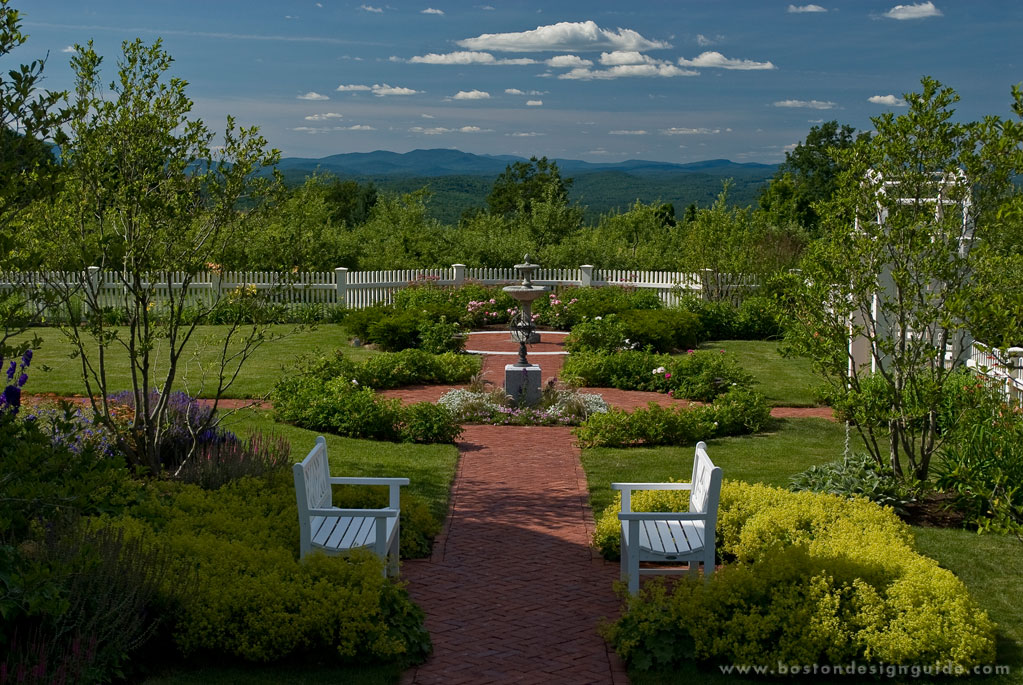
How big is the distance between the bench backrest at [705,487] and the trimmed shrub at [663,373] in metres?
6.67

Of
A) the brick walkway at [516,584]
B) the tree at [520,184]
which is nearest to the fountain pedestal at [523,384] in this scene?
the brick walkway at [516,584]

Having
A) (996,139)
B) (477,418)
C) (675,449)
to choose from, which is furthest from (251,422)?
(996,139)

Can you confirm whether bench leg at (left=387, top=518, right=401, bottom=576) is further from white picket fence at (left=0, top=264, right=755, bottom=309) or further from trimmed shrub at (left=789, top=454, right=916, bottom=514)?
white picket fence at (left=0, top=264, right=755, bottom=309)

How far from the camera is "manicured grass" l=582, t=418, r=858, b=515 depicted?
9.61 m

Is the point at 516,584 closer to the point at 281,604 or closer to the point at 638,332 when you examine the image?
the point at 281,604

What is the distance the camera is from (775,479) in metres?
9.56

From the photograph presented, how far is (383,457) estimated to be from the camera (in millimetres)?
10492

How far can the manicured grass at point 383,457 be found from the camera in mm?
9312

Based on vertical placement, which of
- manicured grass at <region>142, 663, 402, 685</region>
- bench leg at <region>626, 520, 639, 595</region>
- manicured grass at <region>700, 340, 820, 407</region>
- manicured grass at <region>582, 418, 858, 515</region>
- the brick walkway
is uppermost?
bench leg at <region>626, 520, 639, 595</region>

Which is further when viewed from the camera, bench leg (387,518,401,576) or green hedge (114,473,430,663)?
bench leg (387,518,401,576)

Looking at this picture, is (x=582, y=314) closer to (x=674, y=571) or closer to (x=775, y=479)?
(x=775, y=479)

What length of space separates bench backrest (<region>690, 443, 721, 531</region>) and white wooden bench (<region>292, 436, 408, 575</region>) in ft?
6.42

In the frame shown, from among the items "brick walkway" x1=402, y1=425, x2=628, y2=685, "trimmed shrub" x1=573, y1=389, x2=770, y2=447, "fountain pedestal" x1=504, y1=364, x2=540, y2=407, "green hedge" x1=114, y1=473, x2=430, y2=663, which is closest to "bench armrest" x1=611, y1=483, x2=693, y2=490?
"brick walkway" x1=402, y1=425, x2=628, y2=685

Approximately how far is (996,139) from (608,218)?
39.9 m
